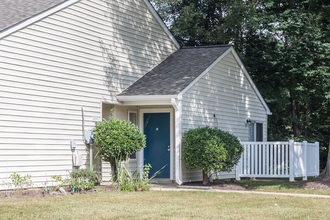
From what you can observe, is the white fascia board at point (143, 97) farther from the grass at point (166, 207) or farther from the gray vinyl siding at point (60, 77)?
the grass at point (166, 207)

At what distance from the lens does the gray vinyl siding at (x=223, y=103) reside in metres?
13.7

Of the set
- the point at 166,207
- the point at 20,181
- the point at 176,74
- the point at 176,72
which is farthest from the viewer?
the point at 176,72

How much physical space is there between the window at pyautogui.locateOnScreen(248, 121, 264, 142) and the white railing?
2003 millimetres

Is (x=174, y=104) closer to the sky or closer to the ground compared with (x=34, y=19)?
closer to the ground

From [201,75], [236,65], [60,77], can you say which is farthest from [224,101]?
[60,77]

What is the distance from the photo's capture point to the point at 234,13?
20.4m

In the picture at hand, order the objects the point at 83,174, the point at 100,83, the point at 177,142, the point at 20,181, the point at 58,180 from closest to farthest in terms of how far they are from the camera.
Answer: the point at 20,181, the point at 58,180, the point at 83,174, the point at 177,142, the point at 100,83

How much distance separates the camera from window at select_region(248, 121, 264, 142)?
703 inches

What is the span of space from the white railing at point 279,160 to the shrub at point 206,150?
7.29ft

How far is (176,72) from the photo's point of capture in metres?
14.4

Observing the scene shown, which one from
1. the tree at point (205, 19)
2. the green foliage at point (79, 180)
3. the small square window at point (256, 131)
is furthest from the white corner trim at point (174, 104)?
the tree at point (205, 19)

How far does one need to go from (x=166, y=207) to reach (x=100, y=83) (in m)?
5.75

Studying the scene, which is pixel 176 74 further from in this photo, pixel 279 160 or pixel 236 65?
pixel 279 160

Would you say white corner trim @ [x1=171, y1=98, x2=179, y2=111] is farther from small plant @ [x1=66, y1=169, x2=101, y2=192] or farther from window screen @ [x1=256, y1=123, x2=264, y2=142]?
window screen @ [x1=256, y1=123, x2=264, y2=142]
